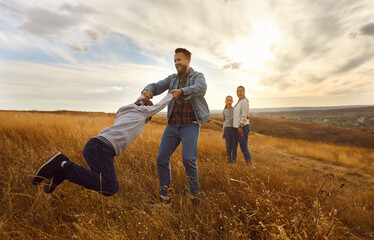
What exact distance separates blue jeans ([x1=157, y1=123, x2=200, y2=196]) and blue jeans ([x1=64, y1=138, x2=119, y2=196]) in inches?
40.4

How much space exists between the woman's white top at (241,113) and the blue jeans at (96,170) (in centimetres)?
419

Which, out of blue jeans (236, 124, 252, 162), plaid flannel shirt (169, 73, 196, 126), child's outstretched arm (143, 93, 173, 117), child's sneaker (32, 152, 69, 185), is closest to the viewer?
child's sneaker (32, 152, 69, 185)

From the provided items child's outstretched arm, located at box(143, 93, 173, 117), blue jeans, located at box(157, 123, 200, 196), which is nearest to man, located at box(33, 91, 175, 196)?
child's outstretched arm, located at box(143, 93, 173, 117)

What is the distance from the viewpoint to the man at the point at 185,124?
2.78 meters

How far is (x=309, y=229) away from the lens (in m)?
2.01

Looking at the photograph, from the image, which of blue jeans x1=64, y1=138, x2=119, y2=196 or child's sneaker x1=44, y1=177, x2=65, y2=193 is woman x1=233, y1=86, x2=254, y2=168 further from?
child's sneaker x1=44, y1=177, x2=65, y2=193

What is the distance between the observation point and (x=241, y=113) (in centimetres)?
542

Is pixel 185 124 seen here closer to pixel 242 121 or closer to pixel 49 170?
pixel 49 170

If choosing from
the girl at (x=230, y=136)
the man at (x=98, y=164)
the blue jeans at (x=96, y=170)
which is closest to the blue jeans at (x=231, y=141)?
the girl at (x=230, y=136)

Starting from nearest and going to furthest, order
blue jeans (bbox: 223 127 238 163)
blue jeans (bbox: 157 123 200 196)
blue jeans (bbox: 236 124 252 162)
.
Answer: blue jeans (bbox: 157 123 200 196), blue jeans (bbox: 236 124 252 162), blue jeans (bbox: 223 127 238 163)

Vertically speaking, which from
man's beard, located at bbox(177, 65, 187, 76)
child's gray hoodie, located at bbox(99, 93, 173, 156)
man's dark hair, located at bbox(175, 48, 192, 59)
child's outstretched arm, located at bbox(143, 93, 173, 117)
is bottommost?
child's gray hoodie, located at bbox(99, 93, 173, 156)

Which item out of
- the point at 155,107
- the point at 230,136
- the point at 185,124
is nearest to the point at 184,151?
the point at 185,124

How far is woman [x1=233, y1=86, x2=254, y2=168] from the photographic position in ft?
17.4

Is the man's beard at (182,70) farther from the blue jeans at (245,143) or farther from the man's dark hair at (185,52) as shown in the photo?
the blue jeans at (245,143)
